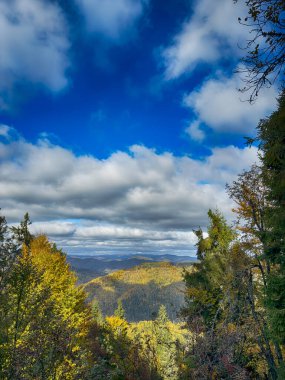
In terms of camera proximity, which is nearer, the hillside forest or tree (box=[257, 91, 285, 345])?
the hillside forest

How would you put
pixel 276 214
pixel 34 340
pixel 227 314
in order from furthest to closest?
pixel 276 214, pixel 34 340, pixel 227 314

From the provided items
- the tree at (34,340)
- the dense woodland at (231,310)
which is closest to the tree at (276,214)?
the dense woodland at (231,310)

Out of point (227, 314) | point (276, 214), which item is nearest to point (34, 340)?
point (227, 314)

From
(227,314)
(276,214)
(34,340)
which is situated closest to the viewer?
(227,314)

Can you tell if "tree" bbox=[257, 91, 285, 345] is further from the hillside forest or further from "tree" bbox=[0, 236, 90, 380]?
"tree" bbox=[0, 236, 90, 380]

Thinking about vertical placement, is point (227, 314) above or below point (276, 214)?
below

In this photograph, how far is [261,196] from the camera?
1583 centimetres

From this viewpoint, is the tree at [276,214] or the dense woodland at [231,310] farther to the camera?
the tree at [276,214]

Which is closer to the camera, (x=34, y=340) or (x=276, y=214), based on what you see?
(x=34, y=340)

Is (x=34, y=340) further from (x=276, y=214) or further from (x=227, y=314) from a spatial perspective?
(x=276, y=214)

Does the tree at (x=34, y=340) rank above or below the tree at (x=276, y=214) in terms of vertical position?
below

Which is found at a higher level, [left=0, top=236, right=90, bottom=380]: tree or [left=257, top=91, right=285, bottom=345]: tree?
[left=257, top=91, right=285, bottom=345]: tree

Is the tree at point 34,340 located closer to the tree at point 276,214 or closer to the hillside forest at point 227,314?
the hillside forest at point 227,314

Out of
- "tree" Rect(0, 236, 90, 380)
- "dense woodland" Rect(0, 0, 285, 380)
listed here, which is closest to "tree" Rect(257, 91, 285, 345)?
"dense woodland" Rect(0, 0, 285, 380)
